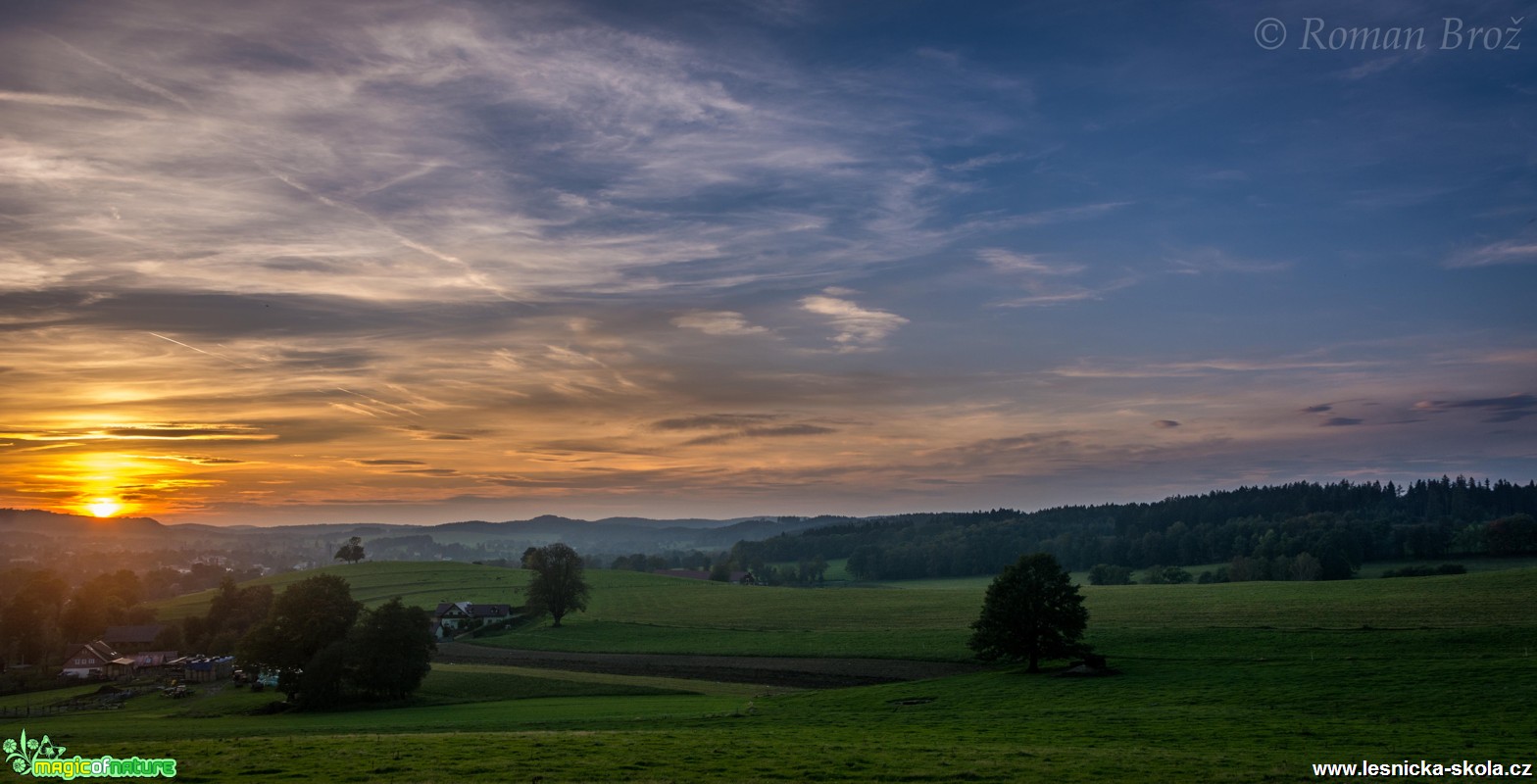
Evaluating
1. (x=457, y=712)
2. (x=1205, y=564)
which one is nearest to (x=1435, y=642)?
(x=457, y=712)

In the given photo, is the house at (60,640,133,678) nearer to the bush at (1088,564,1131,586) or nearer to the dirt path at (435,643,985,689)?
the dirt path at (435,643,985,689)

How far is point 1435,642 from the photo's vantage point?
202 feet

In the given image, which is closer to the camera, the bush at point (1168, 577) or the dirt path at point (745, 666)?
the dirt path at point (745, 666)

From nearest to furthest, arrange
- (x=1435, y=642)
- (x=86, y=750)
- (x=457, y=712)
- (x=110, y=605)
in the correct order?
(x=86, y=750) < (x=457, y=712) < (x=1435, y=642) < (x=110, y=605)

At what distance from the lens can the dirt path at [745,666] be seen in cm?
7219

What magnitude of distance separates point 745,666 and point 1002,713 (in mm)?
40353

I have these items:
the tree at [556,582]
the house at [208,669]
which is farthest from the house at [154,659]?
the tree at [556,582]

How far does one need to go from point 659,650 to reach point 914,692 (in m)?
47.2

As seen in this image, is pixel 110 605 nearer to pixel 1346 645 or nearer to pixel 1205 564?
pixel 1346 645

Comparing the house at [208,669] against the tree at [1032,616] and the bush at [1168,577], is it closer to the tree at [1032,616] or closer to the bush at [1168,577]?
the tree at [1032,616]

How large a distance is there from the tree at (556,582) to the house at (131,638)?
6000 centimetres

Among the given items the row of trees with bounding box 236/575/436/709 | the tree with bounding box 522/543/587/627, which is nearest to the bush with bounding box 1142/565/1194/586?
the tree with bounding box 522/543/587/627

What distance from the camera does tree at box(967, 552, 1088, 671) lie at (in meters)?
66.2

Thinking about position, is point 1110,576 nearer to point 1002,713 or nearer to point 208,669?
point 1002,713
